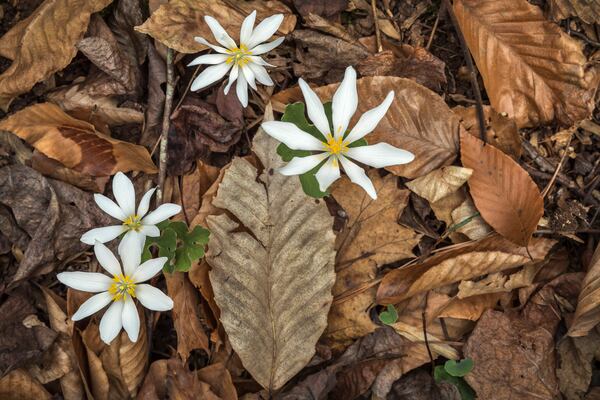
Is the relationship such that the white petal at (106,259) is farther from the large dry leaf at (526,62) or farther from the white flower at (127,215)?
the large dry leaf at (526,62)

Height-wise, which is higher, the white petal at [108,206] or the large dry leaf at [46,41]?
the large dry leaf at [46,41]

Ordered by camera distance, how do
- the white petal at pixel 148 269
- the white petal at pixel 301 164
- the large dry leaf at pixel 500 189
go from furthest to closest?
the large dry leaf at pixel 500 189
the white petal at pixel 148 269
the white petal at pixel 301 164

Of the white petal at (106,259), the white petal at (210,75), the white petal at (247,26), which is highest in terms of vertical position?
the white petal at (247,26)

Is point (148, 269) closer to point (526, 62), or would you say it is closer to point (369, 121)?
point (369, 121)

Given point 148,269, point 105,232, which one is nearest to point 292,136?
point 148,269

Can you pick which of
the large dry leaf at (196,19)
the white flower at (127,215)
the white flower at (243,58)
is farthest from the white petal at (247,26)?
the white flower at (127,215)

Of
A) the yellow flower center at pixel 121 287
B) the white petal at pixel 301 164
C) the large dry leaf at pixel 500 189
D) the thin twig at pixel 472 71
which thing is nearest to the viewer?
the white petal at pixel 301 164

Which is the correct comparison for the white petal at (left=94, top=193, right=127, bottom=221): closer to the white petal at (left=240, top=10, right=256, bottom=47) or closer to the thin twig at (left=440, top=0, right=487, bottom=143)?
the white petal at (left=240, top=10, right=256, bottom=47)

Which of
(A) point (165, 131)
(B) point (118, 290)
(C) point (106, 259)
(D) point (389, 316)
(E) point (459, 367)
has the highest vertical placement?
(A) point (165, 131)
